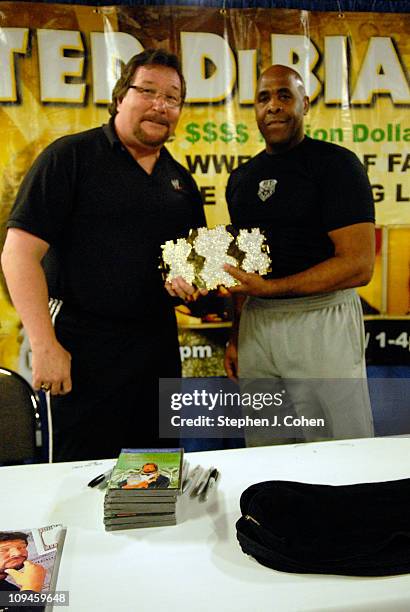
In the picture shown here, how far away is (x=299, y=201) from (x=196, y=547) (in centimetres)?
161

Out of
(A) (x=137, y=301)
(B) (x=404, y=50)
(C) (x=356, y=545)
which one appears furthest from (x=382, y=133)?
(C) (x=356, y=545)

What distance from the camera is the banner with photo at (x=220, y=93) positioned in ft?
7.77

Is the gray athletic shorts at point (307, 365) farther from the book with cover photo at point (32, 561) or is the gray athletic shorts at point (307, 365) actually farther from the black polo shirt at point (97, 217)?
the book with cover photo at point (32, 561)

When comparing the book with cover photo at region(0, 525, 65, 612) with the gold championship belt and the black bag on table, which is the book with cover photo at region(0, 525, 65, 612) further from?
A: the gold championship belt

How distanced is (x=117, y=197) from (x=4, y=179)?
461mm

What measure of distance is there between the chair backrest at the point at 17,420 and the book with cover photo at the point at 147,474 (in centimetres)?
53


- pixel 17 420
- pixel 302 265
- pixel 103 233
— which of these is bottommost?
pixel 17 420

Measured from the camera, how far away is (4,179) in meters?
2.40

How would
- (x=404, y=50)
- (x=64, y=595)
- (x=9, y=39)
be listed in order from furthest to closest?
1. (x=404, y=50)
2. (x=9, y=39)
3. (x=64, y=595)

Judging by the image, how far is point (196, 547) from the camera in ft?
3.77

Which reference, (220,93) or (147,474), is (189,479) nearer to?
(147,474)

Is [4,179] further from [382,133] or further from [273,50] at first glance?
[382,133]

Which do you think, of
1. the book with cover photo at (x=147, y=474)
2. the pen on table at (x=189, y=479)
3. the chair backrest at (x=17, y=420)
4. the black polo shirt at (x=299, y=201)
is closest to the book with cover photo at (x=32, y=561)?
the book with cover photo at (x=147, y=474)

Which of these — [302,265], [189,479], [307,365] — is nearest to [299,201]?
[302,265]
